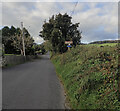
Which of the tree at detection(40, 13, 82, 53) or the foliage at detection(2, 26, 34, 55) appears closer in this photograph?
the tree at detection(40, 13, 82, 53)

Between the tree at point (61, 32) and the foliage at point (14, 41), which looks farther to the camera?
the foliage at point (14, 41)

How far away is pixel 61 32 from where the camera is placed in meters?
20.6

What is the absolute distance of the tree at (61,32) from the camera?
20062mm

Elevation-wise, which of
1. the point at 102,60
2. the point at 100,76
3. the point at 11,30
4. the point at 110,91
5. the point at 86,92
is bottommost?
the point at 86,92

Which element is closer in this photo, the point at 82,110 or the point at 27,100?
the point at 82,110

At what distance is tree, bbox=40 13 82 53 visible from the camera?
2006 centimetres

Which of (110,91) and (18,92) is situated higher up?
(110,91)

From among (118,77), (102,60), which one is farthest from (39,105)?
(102,60)

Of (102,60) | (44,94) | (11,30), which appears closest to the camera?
(44,94)

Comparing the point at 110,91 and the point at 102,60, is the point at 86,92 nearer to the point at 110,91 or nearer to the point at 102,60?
the point at 110,91

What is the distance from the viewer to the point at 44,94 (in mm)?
4988

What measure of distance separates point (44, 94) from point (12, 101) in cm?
140

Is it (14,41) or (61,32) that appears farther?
(14,41)

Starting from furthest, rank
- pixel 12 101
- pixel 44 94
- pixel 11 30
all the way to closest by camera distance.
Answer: pixel 11 30 < pixel 44 94 < pixel 12 101
